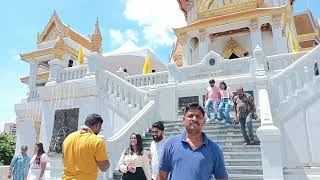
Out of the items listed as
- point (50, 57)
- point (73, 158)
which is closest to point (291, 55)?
point (73, 158)

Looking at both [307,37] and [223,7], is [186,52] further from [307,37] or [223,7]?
[307,37]

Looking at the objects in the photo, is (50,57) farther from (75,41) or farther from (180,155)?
(180,155)

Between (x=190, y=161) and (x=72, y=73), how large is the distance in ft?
35.1

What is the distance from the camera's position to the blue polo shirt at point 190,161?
8.31 feet

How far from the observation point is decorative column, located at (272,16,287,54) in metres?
16.9

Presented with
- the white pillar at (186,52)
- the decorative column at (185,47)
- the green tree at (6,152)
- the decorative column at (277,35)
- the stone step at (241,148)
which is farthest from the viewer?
the green tree at (6,152)

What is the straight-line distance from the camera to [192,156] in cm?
258

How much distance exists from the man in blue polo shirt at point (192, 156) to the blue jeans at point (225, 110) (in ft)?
21.2

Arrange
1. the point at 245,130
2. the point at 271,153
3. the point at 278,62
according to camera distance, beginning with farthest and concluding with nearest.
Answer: the point at 278,62 < the point at 245,130 < the point at 271,153

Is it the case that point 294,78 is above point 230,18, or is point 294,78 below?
below

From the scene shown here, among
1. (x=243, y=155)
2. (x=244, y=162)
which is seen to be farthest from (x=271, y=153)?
(x=243, y=155)

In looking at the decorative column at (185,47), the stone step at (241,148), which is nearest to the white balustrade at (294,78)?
the stone step at (241,148)

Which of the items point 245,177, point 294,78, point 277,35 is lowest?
point 245,177

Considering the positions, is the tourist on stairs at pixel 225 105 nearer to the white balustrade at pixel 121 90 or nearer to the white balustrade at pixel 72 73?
the white balustrade at pixel 121 90
